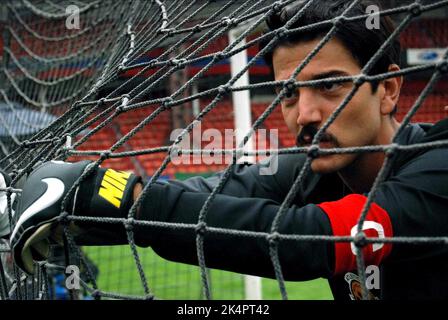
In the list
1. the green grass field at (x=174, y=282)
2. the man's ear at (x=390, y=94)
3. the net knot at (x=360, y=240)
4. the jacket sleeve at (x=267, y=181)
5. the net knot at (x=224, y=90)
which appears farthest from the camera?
the green grass field at (x=174, y=282)

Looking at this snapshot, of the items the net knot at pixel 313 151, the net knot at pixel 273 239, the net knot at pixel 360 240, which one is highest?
the net knot at pixel 313 151

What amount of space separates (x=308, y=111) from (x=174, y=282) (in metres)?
3.19

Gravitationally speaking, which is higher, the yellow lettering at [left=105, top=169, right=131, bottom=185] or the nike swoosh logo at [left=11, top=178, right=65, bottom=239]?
the yellow lettering at [left=105, top=169, right=131, bottom=185]

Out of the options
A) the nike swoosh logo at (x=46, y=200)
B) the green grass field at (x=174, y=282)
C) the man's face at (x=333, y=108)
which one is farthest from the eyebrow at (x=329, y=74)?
the green grass field at (x=174, y=282)

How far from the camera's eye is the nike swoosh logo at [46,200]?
3.26ft

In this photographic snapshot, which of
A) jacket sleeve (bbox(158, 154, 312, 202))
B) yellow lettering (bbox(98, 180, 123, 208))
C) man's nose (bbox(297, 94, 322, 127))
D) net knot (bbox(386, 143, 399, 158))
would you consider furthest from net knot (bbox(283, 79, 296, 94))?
jacket sleeve (bbox(158, 154, 312, 202))

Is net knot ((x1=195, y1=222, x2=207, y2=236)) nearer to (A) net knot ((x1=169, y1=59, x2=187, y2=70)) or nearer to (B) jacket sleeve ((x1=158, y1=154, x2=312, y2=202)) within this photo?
(A) net knot ((x1=169, y1=59, x2=187, y2=70))

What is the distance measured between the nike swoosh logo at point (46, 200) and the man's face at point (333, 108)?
0.44 meters

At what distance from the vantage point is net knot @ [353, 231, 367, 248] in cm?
89

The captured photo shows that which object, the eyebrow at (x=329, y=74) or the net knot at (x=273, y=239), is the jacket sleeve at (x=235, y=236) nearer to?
the net knot at (x=273, y=239)

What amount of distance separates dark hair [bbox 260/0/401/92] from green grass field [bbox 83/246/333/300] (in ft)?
8.28

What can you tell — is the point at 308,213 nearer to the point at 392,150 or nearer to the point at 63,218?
the point at 392,150
